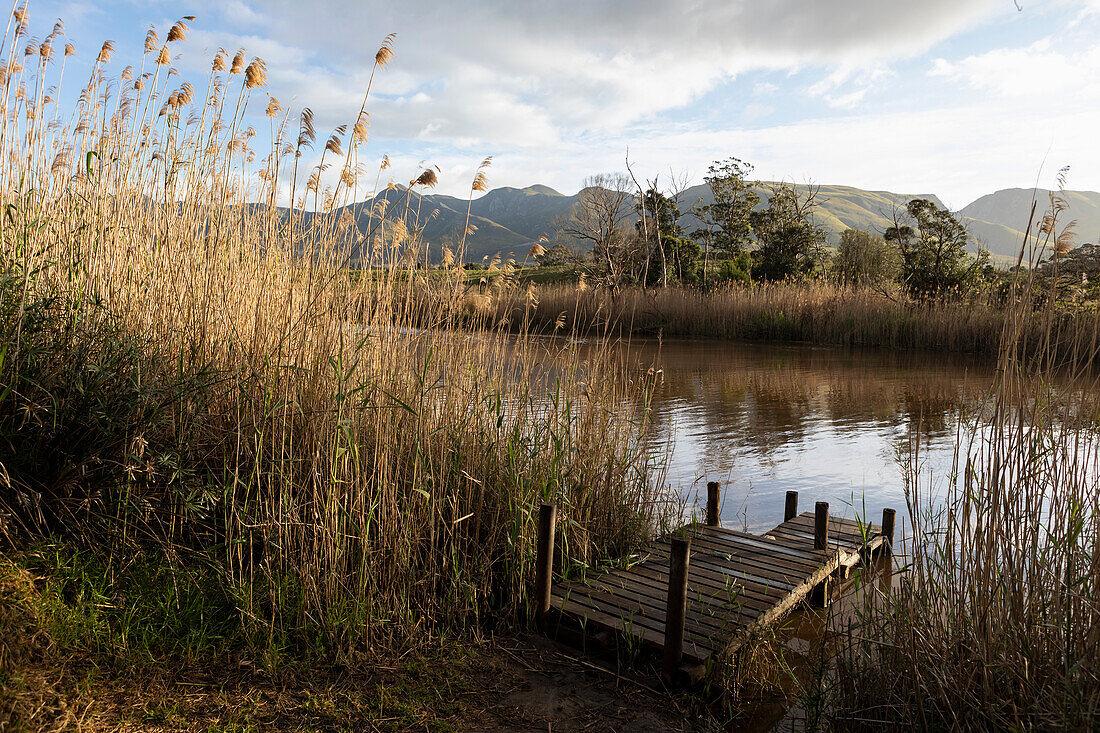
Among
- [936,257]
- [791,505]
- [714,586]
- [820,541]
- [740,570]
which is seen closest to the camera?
[714,586]

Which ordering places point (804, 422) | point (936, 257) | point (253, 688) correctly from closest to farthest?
point (253, 688) → point (804, 422) → point (936, 257)

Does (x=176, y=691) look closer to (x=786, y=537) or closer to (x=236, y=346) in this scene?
(x=236, y=346)

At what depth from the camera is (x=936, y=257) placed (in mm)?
20281

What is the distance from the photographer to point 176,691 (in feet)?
8.07

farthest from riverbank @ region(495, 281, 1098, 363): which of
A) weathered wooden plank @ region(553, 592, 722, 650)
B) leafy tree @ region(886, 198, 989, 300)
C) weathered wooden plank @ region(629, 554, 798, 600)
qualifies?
weathered wooden plank @ region(553, 592, 722, 650)

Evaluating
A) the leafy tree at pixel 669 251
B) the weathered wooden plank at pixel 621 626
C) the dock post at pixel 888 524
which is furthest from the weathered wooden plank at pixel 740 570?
the leafy tree at pixel 669 251

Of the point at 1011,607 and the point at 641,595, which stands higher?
the point at 1011,607

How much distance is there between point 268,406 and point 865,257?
30.9 metres

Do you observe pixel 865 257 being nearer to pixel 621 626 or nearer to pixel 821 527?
pixel 821 527


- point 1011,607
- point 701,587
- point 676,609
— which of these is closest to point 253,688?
point 676,609

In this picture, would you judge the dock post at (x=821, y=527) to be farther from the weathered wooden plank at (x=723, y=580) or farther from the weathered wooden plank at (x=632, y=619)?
the weathered wooden plank at (x=632, y=619)

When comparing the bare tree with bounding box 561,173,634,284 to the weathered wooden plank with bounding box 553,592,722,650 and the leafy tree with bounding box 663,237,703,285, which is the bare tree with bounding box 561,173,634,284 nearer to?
the leafy tree with bounding box 663,237,703,285

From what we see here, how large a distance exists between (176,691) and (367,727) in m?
0.69

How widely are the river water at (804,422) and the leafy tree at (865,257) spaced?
517 inches
